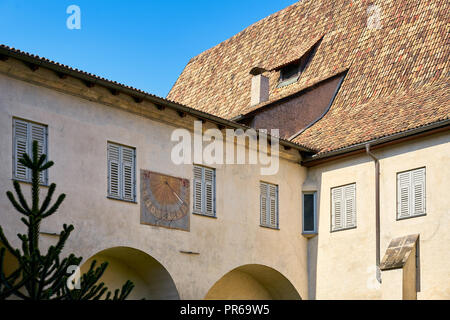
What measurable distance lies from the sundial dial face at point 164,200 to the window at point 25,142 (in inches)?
113

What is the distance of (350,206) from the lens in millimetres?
23609

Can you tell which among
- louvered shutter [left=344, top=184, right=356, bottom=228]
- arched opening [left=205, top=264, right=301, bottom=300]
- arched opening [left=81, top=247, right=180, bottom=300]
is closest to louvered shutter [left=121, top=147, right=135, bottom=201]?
arched opening [left=81, top=247, right=180, bottom=300]

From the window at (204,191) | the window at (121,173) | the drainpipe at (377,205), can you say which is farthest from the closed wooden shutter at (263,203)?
the window at (121,173)

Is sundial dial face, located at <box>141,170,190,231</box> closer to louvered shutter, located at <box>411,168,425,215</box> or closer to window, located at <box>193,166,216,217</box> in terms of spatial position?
window, located at <box>193,166,216,217</box>

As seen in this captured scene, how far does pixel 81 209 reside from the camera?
19.1 metres

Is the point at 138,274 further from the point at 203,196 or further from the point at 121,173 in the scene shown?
the point at 121,173

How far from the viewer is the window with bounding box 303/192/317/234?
24609 millimetres

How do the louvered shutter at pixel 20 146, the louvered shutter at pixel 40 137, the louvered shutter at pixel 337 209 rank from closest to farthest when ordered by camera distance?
the louvered shutter at pixel 20 146
the louvered shutter at pixel 40 137
the louvered shutter at pixel 337 209

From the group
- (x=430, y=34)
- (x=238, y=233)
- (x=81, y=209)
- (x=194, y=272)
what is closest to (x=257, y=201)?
(x=238, y=233)

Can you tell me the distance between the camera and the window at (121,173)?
2005cm

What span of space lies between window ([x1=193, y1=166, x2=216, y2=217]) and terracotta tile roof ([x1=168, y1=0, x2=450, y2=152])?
3915 mm

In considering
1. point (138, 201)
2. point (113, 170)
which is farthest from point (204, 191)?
point (113, 170)

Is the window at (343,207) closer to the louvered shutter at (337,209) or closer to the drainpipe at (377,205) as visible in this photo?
the louvered shutter at (337,209)
